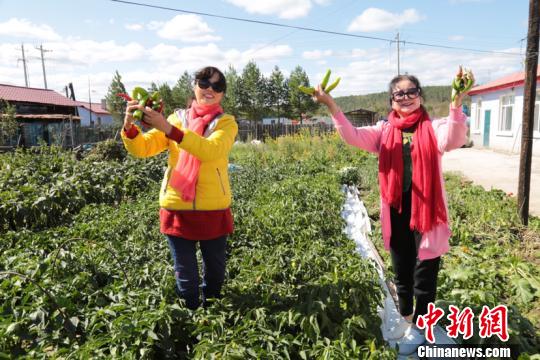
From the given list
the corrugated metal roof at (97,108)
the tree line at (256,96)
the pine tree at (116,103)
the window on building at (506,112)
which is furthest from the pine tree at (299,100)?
the corrugated metal roof at (97,108)

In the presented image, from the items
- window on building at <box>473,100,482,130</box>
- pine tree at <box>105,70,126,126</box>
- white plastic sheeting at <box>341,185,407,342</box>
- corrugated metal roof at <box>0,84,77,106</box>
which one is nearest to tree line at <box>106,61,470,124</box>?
pine tree at <box>105,70,126,126</box>

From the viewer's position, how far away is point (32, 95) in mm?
28125

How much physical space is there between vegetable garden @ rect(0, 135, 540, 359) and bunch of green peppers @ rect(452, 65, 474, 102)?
1318 millimetres

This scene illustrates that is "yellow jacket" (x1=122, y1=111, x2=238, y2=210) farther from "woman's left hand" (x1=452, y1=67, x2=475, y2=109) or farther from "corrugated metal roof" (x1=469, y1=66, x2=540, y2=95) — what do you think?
"corrugated metal roof" (x1=469, y1=66, x2=540, y2=95)

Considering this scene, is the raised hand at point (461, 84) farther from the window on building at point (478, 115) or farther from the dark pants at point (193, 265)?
the window on building at point (478, 115)

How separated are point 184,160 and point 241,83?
35.0 m

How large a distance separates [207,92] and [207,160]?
46 cm

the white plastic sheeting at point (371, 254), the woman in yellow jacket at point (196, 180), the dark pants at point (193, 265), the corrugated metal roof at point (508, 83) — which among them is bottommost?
the white plastic sheeting at point (371, 254)

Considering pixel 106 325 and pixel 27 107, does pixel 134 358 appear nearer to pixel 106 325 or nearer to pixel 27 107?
pixel 106 325

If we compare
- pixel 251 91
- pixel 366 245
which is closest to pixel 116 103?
pixel 251 91

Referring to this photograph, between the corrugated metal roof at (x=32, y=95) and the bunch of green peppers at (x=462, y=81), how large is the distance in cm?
2930

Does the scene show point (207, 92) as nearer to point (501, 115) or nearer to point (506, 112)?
point (506, 112)

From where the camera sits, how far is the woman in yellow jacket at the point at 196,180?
2232mm

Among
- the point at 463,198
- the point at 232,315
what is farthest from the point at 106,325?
the point at 463,198
